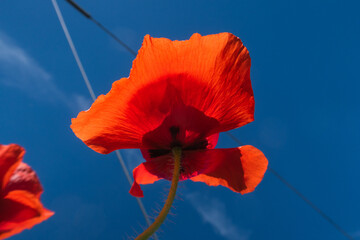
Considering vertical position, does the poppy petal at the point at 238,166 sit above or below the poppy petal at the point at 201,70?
below

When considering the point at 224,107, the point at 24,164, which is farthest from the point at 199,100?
the point at 24,164

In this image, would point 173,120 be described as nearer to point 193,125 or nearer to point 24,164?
point 193,125

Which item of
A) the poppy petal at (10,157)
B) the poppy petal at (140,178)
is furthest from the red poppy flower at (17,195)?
the poppy petal at (140,178)

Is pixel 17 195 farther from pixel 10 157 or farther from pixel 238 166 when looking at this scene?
pixel 238 166

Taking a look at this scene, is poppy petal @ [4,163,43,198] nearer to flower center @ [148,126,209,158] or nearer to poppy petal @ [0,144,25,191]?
poppy petal @ [0,144,25,191]

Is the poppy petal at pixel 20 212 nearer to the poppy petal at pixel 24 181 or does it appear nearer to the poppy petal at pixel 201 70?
the poppy petal at pixel 24 181

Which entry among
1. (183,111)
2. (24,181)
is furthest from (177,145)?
(24,181)

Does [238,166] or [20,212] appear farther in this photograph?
[238,166]
